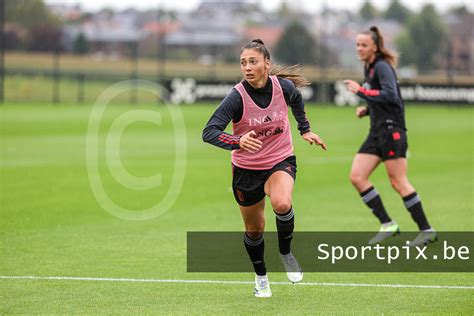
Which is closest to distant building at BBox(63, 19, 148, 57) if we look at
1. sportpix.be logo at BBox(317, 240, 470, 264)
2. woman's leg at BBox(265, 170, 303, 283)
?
sportpix.be logo at BBox(317, 240, 470, 264)

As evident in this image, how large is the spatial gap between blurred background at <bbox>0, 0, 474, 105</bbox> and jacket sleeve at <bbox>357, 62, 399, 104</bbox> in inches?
1671

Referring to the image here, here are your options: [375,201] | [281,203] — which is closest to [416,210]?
[375,201]

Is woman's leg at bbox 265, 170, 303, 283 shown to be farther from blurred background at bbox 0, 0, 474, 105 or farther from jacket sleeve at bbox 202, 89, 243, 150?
blurred background at bbox 0, 0, 474, 105

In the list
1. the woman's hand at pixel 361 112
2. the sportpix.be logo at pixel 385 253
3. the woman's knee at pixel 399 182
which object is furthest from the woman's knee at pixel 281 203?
the woman's hand at pixel 361 112

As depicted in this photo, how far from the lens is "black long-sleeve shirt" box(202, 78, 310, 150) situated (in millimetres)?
8602

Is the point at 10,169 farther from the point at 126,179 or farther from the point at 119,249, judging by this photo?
the point at 119,249

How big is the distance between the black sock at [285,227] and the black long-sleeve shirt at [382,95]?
3.13 m

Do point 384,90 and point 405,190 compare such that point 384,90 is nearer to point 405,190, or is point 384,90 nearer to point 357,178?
point 357,178

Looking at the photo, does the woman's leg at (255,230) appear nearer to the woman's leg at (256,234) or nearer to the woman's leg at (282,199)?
the woman's leg at (256,234)

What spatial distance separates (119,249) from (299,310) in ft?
12.5

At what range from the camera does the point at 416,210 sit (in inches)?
478

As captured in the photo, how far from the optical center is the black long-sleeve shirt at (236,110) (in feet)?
28.2

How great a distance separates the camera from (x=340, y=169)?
73.9 feet
